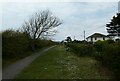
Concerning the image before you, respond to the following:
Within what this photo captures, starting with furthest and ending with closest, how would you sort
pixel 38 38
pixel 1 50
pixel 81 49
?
pixel 38 38, pixel 81 49, pixel 1 50

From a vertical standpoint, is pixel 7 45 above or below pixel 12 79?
above

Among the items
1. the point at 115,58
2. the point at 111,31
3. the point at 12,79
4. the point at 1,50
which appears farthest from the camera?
the point at 111,31

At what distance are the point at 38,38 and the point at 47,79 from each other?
39.1m

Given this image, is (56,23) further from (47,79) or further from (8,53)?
(47,79)

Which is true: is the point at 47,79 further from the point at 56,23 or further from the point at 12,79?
the point at 56,23

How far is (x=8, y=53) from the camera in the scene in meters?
21.6

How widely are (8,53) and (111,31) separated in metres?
56.0

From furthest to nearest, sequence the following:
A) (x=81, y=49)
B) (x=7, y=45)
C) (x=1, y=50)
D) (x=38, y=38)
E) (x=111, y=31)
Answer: (x=111, y=31)
(x=38, y=38)
(x=81, y=49)
(x=7, y=45)
(x=1, y=50)

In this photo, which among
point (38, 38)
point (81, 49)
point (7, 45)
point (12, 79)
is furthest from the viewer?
point (38, 38)

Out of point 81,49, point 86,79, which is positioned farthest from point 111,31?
point 86,79

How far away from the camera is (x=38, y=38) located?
50688 millimetres

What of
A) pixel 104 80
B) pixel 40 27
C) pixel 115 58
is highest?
pixel 40 27

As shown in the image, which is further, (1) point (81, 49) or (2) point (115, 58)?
(1) point (81, 49)

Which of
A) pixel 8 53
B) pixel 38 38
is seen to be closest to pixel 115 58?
pixel 8 53
